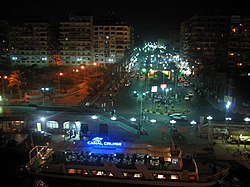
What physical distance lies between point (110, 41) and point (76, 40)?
7500 millimetres

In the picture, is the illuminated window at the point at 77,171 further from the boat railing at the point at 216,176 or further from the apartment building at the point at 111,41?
the apartment building at the point at 111,41

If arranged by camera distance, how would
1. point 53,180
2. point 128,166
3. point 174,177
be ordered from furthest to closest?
1. point 53,180
2. point 128,166
3. point 174,177

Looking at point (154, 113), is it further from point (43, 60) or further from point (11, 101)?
point (43, 60)

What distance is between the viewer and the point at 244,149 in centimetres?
2400

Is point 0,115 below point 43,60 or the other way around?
below

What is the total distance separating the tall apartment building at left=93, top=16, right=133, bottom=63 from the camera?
72250mm

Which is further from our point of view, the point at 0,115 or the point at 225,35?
the point at 225,35

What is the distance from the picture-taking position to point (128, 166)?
19969 millimetres

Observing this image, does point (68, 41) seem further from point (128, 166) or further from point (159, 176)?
point (159, 176)

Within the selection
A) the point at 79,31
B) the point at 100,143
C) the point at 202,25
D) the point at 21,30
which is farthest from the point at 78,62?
the point at 100,143

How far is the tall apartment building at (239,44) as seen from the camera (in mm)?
63219

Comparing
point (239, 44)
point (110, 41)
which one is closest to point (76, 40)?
point (110, 41)

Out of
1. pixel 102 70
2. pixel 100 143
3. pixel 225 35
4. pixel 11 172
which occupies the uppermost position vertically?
pixel 225 35

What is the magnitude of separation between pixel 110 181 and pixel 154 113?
15331 millimetres
